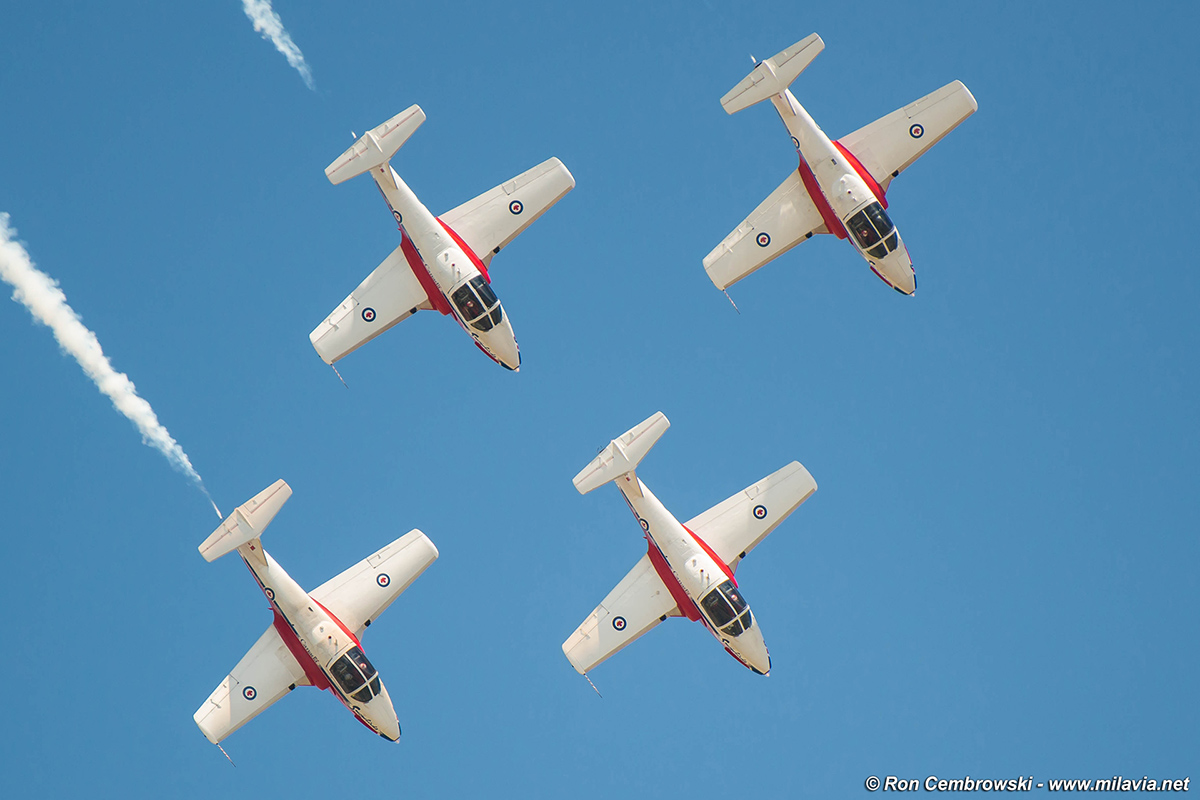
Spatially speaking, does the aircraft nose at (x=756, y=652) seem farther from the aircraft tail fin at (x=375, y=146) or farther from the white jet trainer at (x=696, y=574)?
the aircraft tail fin at (x=375, y=146)

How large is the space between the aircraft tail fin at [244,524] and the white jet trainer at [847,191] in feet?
55.6

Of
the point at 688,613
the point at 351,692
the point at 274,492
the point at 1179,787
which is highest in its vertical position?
the point at 274,492

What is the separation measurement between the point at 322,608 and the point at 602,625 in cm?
965

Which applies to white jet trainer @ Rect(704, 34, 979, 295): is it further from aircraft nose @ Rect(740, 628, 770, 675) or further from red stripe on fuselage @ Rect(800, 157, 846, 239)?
aircraft nose @ Rect(740, 628, 770, 675)

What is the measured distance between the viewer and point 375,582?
43969 millimetres

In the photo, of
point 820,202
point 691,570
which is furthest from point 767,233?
point 691,570

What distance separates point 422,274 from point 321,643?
13.0m

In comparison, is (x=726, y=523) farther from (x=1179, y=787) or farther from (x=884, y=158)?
(x=1179, y=787)

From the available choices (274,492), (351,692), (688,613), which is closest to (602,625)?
(688,613)

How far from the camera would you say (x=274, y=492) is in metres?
40.5

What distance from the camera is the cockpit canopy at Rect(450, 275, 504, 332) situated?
43.2 meters

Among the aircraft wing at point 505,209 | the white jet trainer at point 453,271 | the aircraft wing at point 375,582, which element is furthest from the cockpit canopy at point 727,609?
the aircraft wing at point 505,209

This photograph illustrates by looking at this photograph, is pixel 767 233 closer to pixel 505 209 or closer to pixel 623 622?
pixel 505 209

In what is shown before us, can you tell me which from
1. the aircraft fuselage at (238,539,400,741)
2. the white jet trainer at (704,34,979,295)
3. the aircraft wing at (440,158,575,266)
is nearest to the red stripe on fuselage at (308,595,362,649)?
the aircraft fuselage at (238,539,400,741)
